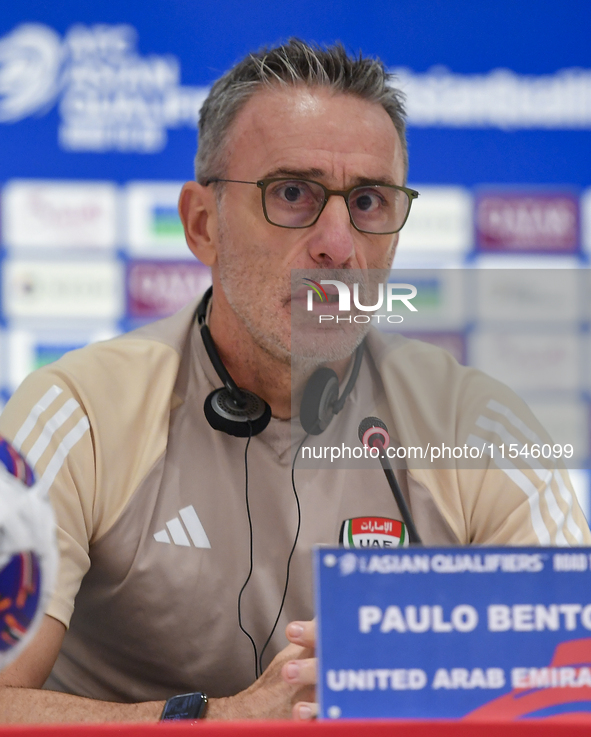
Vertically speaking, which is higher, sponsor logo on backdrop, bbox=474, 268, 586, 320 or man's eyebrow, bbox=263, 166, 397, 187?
man's eyebrow, bbox=263, 166, 397, 187

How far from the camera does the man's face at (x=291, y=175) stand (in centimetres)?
109

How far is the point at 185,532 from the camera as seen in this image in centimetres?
105

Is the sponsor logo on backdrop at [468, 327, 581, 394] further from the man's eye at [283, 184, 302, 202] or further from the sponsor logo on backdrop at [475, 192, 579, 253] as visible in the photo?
the sponsor logo on backdrop at [475, 192, 579, 253]

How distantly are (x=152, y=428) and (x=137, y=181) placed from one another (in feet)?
4.86

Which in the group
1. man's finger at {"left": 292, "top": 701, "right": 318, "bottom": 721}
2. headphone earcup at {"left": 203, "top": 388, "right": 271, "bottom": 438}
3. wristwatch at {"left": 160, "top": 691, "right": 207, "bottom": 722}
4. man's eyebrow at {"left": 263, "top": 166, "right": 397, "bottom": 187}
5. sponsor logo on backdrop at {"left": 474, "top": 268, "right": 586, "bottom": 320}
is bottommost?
wristwatch at {"left": 160, "top": 691, "right": 207, "bottom": 722}

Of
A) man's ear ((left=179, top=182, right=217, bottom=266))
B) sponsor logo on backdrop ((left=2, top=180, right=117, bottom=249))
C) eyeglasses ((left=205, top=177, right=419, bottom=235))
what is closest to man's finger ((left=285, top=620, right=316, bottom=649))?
eyeglasses ((left=205, top=177, right=419, bottom=235))

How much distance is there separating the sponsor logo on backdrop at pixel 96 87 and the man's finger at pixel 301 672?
1946mm

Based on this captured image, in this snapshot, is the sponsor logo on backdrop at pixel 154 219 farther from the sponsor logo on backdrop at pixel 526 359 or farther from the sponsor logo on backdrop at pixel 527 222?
the sponsor logo on backdrop at pixel 526 359

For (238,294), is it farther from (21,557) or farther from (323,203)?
(21,557)

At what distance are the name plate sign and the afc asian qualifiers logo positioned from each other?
0.29m

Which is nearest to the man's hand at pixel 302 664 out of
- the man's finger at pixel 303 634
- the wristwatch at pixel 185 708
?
the man's finger at pixel 303 634

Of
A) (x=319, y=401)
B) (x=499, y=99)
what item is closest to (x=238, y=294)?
(x=319, y=401)

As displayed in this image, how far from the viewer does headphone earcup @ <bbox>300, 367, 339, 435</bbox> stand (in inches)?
30.2

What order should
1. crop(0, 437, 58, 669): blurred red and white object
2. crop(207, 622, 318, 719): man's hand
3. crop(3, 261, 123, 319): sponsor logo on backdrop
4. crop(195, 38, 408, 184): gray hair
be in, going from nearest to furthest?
crop(0, 437, 58, 669): blurred red and white object → crop(207, 622, 318, 719): man's hand → crop(195, 38, 408, 184): gray hair → crop(3, 261, 123, 319): sponsor logo on backdrop
